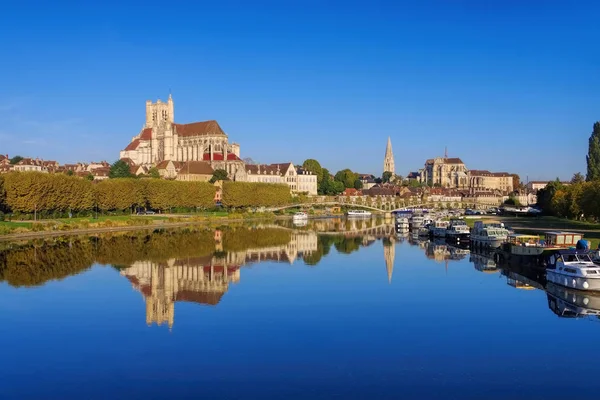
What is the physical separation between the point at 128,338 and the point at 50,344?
213 cm

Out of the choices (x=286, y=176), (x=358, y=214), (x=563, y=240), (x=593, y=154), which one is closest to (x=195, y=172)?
(x=286, y=176)

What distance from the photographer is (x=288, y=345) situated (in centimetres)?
1889

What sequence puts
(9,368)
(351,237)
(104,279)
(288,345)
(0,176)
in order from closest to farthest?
(9,368) < (288,345) < (104,279) < (0,176) < (351,237)

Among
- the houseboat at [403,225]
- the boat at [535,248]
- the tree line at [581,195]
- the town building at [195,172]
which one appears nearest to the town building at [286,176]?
the town building at [195,172]

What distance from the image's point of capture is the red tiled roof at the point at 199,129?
141 meters

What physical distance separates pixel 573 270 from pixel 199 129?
400 ft

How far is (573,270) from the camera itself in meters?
27.6

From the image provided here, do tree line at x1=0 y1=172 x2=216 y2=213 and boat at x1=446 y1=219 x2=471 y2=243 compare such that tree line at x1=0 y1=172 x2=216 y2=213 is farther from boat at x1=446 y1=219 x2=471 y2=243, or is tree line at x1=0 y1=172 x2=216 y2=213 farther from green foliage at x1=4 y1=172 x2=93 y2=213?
boat at x1=446 y1=219 x2=471 y2=243

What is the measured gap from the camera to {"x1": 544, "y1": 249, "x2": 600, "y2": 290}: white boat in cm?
2677

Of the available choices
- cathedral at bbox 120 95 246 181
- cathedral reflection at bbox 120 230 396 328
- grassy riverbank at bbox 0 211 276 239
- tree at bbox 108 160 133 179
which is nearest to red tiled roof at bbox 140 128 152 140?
cathedral at bbox 120 95 246 181

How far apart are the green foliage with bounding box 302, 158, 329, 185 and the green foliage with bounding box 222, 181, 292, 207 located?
43.6 m

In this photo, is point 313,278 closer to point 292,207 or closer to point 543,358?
point 543,358

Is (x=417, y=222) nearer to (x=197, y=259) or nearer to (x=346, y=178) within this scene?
(x=197, y=259)

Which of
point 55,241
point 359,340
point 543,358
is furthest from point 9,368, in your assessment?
point 55,241
